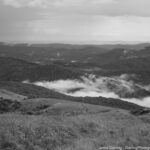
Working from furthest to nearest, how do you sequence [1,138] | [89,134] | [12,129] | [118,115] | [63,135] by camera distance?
[118,115] → [89,134] → [63,135] → [12,129] → [1,138]

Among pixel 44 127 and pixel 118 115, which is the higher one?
pixel 44 127

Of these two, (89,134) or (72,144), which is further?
(89,134)

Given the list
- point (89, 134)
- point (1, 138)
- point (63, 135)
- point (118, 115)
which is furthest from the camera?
point (118, 115)

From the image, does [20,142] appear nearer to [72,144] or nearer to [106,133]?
[72,144]

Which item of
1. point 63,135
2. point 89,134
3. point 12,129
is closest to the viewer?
point 12,129

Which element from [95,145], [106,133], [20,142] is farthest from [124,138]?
[20,142]

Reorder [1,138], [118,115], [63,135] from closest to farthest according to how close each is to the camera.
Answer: [1,138] < [63,135] < [118,115]

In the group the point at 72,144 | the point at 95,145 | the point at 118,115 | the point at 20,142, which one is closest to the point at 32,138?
the point at 20,142

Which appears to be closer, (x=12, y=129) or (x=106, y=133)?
(x=12, y=129)

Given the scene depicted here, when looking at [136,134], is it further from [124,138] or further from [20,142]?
[20,142]
